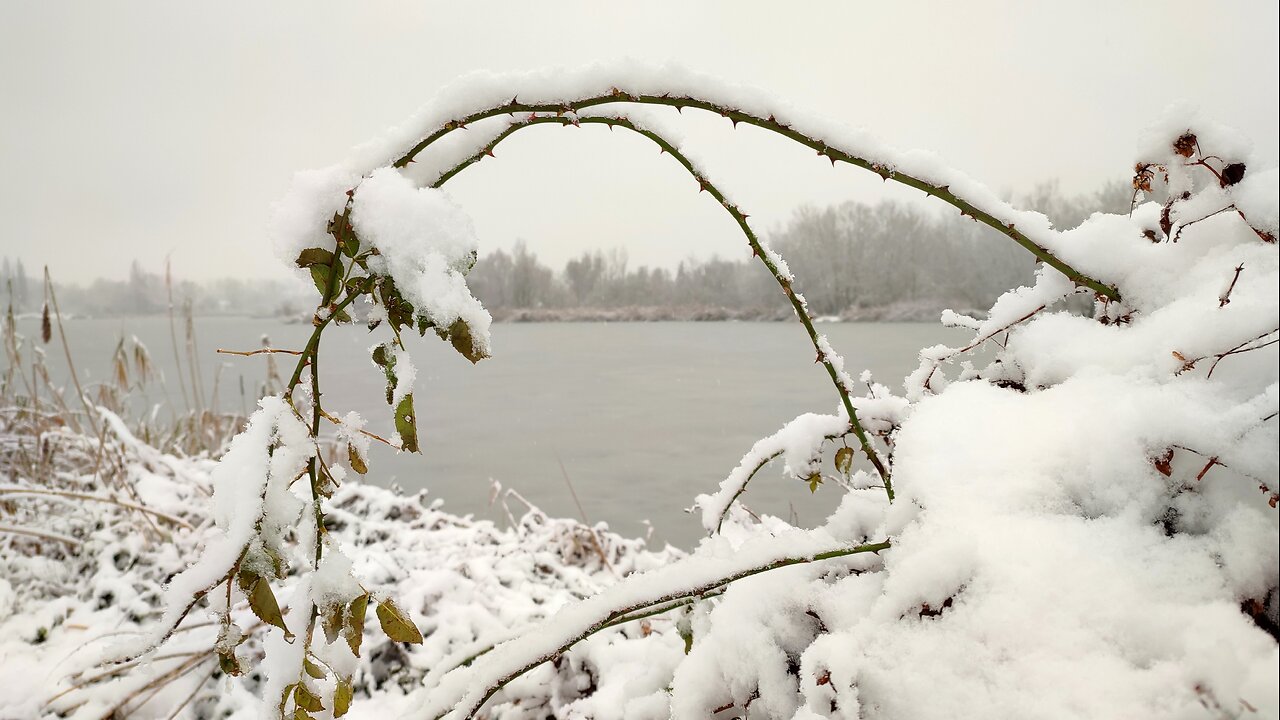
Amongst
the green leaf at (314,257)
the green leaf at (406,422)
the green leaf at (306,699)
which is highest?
the green leaf at (314,257)

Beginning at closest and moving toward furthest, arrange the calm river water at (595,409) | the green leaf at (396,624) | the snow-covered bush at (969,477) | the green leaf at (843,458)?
the snow-covered bush at (969,477), the green leaf at (396,624), the green leaf at (843,458), the calm river water at (595,409)

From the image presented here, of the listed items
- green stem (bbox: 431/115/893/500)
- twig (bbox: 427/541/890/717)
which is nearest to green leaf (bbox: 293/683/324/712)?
twig (bbox: 427/541/890/717)

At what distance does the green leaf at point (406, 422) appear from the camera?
652 mm

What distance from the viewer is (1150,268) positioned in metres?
0.79

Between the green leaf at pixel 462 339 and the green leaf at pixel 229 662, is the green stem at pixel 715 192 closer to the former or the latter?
the green leaf at pixel 462 339

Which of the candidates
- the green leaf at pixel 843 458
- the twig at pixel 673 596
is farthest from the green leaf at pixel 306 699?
the green leaf at pixel 843 458

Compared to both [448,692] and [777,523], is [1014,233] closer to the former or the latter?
[448,692]

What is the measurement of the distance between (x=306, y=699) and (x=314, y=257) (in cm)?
44

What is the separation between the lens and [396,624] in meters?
0.67

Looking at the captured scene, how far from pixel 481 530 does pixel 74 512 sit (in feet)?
6.73

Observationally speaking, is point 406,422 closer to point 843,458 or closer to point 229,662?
point 229,662

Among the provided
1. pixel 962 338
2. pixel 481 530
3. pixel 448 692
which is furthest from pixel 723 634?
pixel 481 530

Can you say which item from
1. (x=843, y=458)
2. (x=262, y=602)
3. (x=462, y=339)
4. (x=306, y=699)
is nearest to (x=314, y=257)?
(x=462, y=339)

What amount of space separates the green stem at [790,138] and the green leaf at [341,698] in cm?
57
